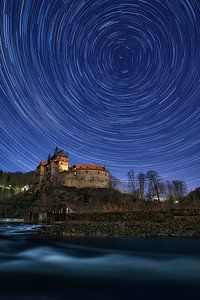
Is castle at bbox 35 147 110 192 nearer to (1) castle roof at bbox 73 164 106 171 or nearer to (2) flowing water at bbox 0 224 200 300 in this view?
(1) castle roof at bbox 73 164 106 171

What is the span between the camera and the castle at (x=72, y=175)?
403 feet

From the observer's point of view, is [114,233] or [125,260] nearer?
[125,260]

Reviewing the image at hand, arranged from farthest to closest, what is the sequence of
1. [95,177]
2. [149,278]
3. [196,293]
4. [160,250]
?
[95,177] < [160,250] < [149,278] < [196,293]

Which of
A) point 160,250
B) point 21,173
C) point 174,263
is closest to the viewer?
point 174,263

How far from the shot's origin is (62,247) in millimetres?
25484

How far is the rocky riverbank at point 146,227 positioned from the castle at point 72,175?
7732 centimetres

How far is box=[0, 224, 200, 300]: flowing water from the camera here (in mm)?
10555

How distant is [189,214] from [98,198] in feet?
215

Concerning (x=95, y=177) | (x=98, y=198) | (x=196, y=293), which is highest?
(x=95, y=177)

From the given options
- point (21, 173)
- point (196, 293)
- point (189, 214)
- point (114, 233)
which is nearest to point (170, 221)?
point (189, 214)

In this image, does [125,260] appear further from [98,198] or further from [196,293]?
[98,198]

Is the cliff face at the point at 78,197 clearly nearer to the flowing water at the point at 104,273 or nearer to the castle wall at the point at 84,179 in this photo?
the castle wall at the point at 84,179

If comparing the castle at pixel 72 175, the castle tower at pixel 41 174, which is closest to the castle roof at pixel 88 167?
the castle at pixel 72 175

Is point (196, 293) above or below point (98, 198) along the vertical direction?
below
